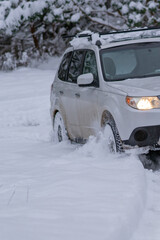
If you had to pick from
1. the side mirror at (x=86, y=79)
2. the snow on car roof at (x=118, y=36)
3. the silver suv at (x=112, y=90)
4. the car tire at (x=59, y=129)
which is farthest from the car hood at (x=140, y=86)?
the car tire at (x=59, y=129)

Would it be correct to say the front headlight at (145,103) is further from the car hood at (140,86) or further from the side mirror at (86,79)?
the side mirror at (86,79)

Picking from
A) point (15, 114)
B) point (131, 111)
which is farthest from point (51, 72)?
point (131, 111)

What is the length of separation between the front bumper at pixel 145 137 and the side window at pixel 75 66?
6.57 feet

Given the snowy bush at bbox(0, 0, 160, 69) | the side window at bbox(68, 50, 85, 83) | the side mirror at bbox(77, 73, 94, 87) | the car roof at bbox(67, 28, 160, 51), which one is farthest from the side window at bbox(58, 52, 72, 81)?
the snowy bush at bbox(0, 0, 160, 69)

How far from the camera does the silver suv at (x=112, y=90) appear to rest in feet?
21.3

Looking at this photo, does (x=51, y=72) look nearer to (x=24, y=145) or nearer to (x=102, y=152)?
(x=24, y=145)

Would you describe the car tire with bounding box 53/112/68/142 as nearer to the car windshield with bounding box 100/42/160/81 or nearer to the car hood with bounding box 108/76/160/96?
the car windshield with bounding box 100/42/160/81

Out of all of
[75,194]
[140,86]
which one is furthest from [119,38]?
[75,194]

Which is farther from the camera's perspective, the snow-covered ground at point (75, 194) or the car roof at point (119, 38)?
the car roof at point (119, 38)

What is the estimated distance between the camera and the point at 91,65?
7.91 m

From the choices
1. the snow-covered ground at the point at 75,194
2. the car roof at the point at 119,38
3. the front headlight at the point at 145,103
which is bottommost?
the snow-covered ground at the point at 75,194

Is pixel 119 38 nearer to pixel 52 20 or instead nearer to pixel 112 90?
pixel 112 90

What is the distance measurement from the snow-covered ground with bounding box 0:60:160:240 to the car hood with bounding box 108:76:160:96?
2.42ft

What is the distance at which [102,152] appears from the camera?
7.29m
